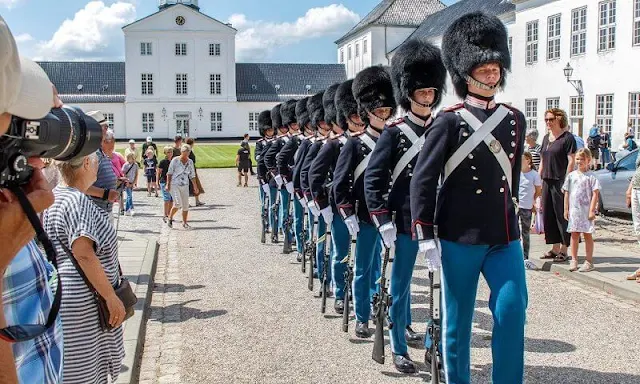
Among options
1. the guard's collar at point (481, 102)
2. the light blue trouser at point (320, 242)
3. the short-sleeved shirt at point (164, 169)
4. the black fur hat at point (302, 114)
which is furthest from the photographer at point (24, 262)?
the short-sleeved shirt at point (164, 169)

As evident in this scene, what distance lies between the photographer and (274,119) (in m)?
15.8

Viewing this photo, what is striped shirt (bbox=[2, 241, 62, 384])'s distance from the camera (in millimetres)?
2309

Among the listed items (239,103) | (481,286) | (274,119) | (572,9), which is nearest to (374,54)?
(239,103)

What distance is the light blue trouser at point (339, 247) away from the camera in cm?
764

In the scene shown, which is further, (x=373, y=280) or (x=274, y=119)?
(x=274, y=119)

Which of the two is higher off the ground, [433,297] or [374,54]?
[374,54]

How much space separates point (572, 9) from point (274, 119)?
→ 21160 millimetres

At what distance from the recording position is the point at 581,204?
9.40 metres

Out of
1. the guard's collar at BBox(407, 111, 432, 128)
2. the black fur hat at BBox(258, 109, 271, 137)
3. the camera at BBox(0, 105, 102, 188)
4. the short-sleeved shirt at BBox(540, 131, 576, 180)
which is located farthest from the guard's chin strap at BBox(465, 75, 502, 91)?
the black fur hat at BBox(258, 109, 271, 137)

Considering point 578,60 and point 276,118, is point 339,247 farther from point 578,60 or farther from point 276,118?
point 578,60

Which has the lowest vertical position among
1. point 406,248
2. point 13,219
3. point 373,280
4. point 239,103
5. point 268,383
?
point 268,383

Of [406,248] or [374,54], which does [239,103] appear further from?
[406,248]

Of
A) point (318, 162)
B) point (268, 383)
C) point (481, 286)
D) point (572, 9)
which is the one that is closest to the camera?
point (268, 383)

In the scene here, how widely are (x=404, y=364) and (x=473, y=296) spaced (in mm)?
1179
